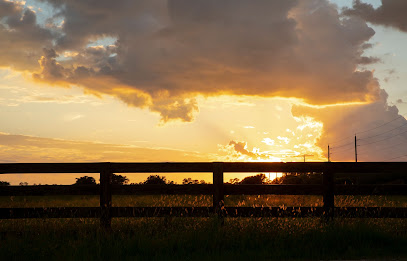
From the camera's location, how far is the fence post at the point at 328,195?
416 inches

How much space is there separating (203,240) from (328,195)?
13.3ft

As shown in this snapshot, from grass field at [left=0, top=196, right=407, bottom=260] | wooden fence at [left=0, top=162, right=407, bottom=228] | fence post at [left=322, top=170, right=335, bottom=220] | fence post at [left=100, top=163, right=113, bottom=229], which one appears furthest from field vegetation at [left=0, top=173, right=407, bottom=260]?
fence post at [left=100, top=163, right=113, bottom=229]

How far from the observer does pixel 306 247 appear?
818 cm

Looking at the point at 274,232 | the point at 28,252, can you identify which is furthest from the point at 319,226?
the point at 28,252

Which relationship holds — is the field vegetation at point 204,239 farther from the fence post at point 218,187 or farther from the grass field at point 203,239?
the fence post at point 218,187

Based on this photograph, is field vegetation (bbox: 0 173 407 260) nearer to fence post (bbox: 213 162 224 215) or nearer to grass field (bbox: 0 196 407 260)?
grass field (bbox: 0 196 407 260)

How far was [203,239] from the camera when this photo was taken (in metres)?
8.33

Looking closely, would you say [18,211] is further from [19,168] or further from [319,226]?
[319,226]

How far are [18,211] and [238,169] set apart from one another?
18.0 ft

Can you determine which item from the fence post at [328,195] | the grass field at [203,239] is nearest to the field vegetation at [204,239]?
the grass field at [203,239]

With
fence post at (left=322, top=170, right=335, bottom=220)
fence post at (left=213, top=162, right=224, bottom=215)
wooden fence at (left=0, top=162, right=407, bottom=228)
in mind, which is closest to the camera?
wooden fence at (left=0, top=162, right=407, bottom=228)

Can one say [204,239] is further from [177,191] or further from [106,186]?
[106,186]

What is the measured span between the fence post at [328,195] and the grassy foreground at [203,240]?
479mm

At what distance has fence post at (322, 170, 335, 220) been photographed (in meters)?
10.6
